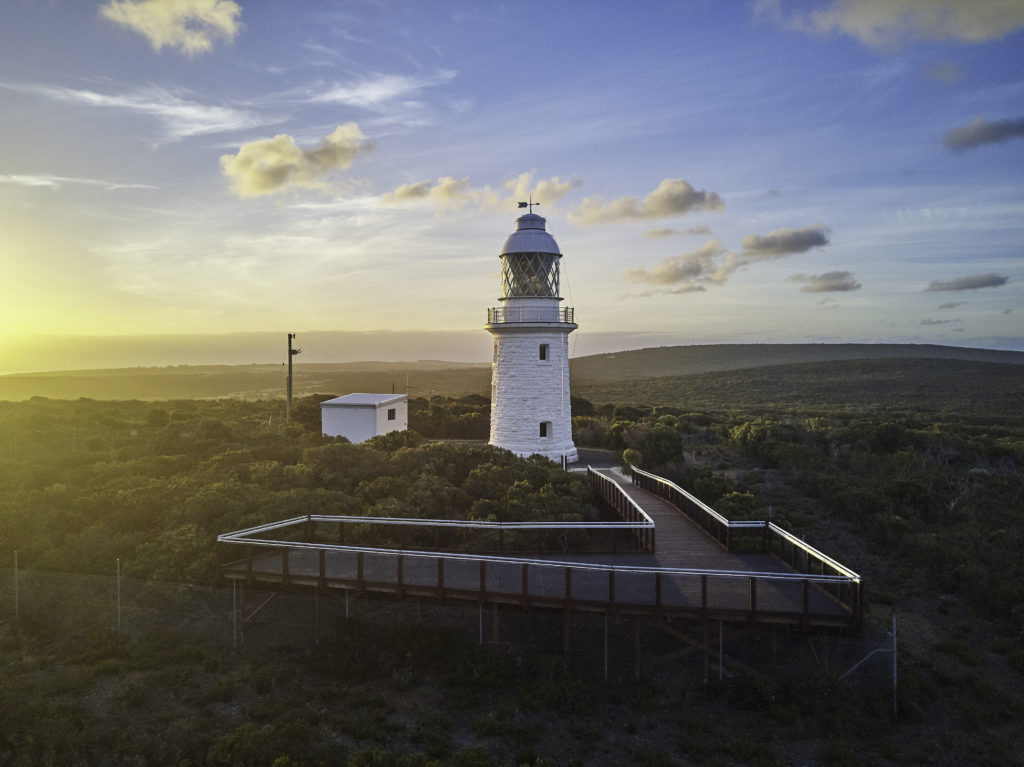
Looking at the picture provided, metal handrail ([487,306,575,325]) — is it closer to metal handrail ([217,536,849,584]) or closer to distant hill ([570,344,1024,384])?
metal handrail ([217,536,849,584])

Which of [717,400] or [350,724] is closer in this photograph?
[350,724]

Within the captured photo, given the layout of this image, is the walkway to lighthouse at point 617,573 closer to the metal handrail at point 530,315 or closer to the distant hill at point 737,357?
the metal handrail at point 530,315

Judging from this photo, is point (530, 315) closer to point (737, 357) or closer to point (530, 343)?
point (530, 343)

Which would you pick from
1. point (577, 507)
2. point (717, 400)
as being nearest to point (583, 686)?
point (577, 507)

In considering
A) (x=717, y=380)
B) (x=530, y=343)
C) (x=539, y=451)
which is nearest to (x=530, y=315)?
(x=530, y=343)

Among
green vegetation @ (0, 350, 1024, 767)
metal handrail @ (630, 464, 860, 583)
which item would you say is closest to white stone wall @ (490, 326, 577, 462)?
green vegetation @ (0, 350, 1024, 767)

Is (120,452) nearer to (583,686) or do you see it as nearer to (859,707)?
(583,686)
